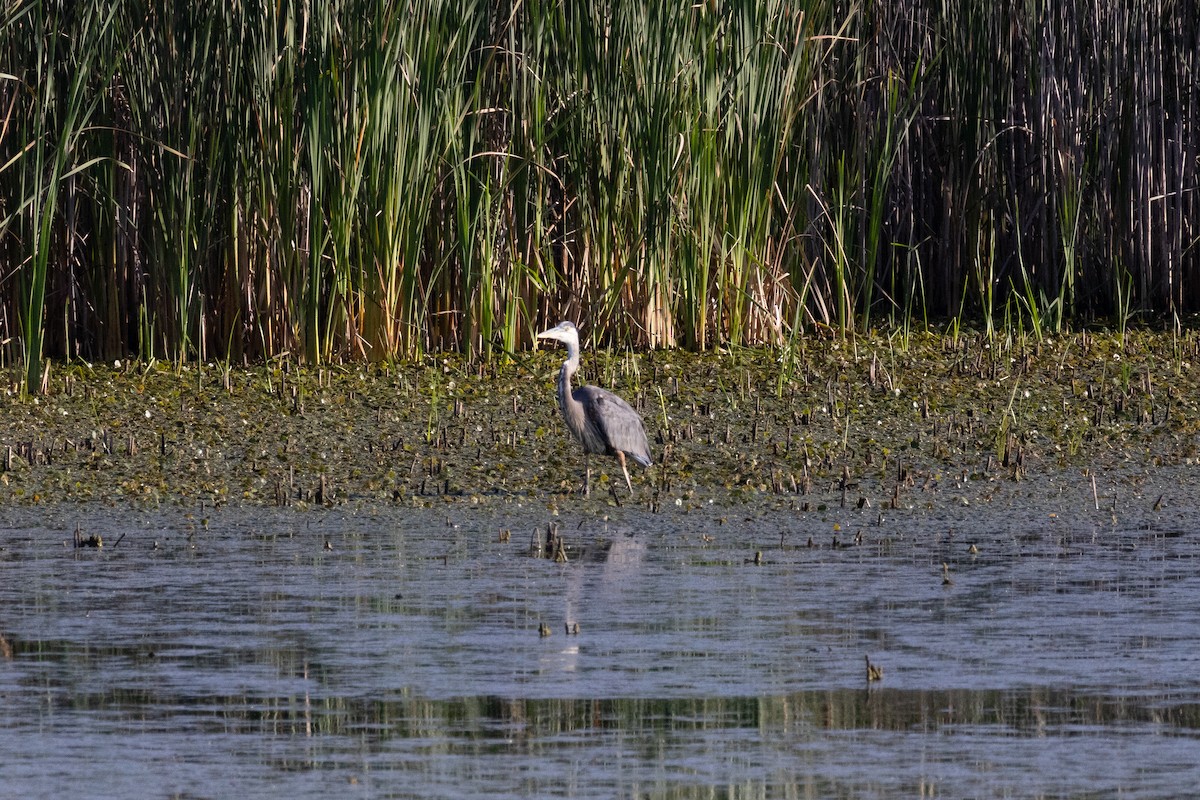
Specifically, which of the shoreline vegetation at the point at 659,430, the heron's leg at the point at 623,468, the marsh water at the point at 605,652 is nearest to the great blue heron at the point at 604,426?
the heron's leg at the point at 623,468

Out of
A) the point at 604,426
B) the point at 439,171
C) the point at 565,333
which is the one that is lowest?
the point at 604,426

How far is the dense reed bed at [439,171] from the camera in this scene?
10648 mm

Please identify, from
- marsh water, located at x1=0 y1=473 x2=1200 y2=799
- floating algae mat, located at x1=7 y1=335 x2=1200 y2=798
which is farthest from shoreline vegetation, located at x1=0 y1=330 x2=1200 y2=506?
marsh water, located at x1=0 y1=473 x2=1200 y2=799

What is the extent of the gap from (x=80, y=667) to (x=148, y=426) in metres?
4.66

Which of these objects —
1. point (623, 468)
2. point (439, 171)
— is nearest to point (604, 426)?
point (623, 468)

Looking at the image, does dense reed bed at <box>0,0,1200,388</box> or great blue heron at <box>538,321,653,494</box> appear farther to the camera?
dense reed bed at <box>0,0,1200,388</box>

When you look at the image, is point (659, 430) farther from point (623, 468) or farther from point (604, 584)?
point (604, 584)

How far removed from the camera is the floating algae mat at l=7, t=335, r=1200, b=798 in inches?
168

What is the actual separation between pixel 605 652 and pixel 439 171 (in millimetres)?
6256

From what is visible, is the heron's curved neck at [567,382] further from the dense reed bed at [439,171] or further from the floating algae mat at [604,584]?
the dense reed bed at [439,171]

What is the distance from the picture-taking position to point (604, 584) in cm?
629

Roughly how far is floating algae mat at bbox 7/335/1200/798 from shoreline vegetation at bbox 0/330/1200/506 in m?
0.03

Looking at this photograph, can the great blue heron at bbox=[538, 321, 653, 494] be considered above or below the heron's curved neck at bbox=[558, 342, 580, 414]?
below

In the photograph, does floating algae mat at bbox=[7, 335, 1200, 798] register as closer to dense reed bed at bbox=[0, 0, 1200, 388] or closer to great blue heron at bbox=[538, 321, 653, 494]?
great blue heron at bbox=[538, 321, 653, 494]
